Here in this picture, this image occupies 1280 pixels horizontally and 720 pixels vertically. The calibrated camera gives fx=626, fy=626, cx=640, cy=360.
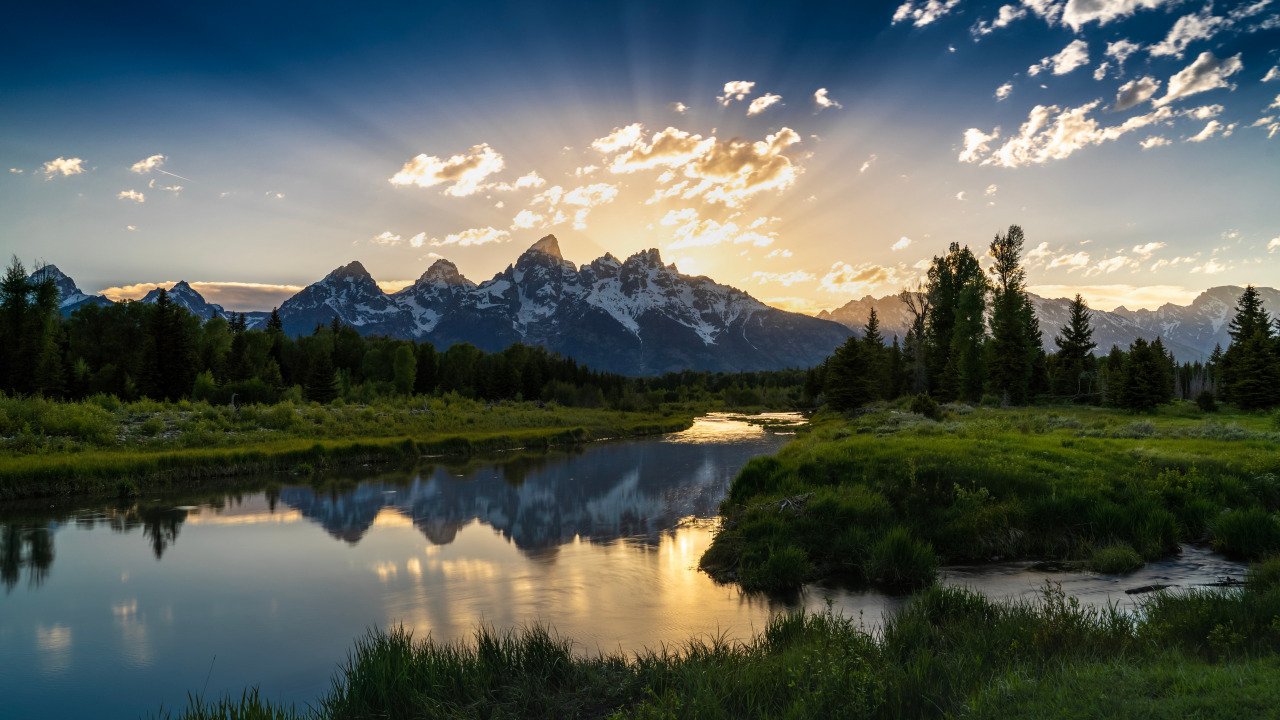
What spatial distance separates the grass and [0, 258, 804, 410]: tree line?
1774 inches

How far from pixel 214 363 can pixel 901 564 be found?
268 ft

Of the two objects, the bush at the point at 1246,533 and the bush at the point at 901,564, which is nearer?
the bush at the point at 901,564

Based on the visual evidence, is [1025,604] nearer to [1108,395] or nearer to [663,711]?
[663,711]

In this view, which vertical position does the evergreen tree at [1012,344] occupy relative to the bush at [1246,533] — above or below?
above

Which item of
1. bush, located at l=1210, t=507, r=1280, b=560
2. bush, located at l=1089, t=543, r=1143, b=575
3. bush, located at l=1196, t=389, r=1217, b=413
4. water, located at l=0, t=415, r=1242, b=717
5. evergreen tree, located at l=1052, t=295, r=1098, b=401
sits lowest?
water, located at l=0, t=415, r=1242, b=717

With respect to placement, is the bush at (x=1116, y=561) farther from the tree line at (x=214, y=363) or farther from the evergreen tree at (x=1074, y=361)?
the evergreen tree at (x=1074, y=361)

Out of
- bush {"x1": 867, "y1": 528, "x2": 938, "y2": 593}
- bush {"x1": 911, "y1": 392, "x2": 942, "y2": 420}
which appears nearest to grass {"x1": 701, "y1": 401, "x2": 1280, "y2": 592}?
bush {"x1": 867, "y1": 528, "x2": 938, "y2": 593}

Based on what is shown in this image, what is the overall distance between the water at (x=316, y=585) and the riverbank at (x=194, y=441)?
11.0 ft

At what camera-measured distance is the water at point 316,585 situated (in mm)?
10992

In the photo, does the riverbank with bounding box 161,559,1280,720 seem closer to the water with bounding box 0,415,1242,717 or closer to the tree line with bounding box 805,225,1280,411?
the water with bounding box 0,415,1242,717

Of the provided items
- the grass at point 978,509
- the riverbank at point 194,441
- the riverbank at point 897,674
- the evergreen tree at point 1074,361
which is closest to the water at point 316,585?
the grass at point 978,509

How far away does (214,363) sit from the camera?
73625 millimetres

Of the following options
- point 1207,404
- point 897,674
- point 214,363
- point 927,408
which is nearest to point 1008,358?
point 1207,404

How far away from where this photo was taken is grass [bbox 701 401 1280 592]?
14844mm
